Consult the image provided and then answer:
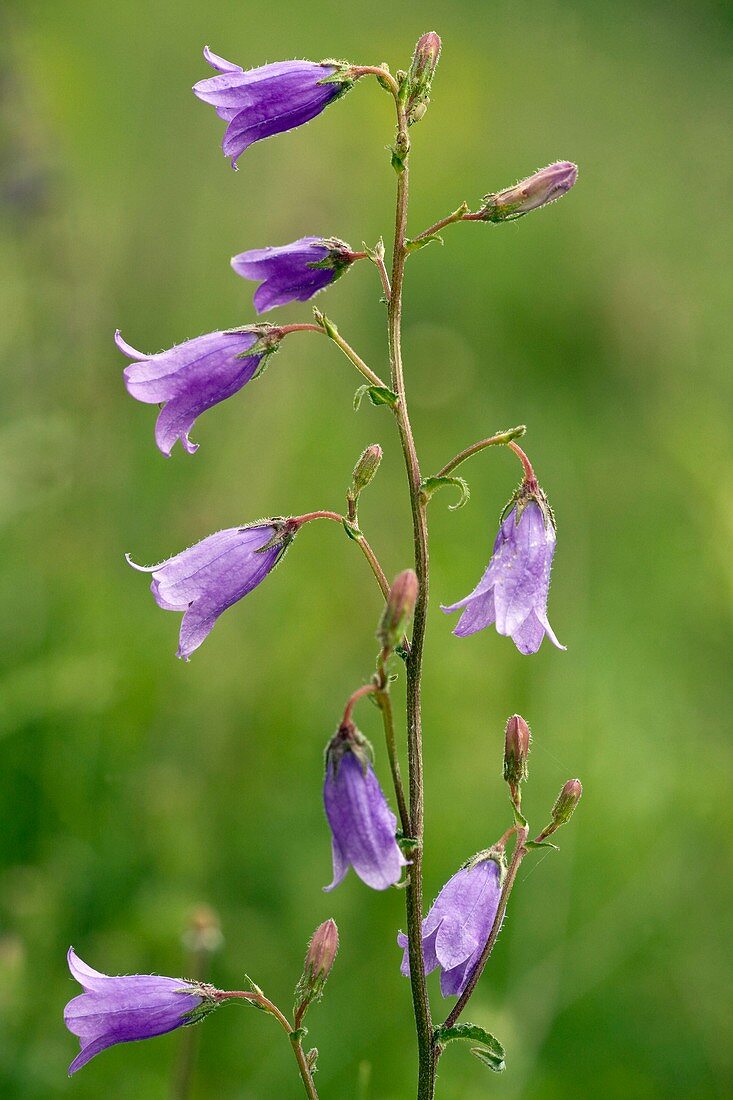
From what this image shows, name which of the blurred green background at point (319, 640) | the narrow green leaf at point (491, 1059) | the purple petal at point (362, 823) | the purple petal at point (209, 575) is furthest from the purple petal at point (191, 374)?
the blurred green background at point (319, 640)

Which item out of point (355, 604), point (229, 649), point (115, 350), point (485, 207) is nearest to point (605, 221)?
point (115, 350)

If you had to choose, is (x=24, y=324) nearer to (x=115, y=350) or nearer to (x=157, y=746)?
(x=115, y=350)

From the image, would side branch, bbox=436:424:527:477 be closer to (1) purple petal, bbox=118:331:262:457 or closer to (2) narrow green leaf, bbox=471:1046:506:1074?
(1) purple petal, bbox=118:331:262:457

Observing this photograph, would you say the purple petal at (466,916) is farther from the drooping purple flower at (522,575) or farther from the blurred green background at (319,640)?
the blurred green background at (319,640)

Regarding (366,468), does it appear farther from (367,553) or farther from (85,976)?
(85,976)

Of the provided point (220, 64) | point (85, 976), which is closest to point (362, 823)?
point (85, 976)
